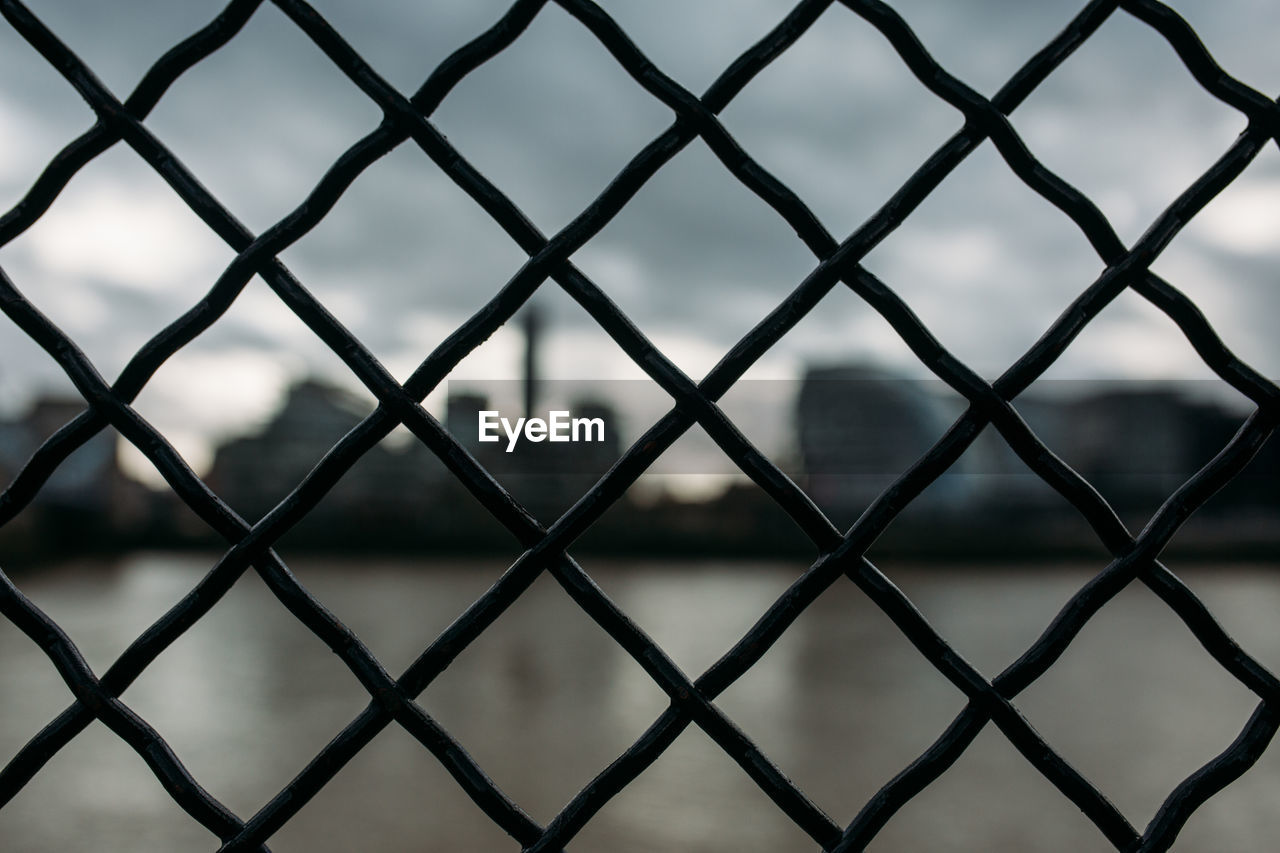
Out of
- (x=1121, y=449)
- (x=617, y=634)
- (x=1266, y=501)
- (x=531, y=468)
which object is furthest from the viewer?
(x=1266, y=501)

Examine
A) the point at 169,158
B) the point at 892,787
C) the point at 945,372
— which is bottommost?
the point at 892,787

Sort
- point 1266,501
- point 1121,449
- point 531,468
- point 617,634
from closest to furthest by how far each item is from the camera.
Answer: point 617,634 < point 531,468 < point 1121,449 < point 1266,501

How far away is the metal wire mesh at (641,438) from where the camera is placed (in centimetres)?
37

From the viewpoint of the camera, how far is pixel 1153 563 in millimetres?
389

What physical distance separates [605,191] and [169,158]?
0.69 ft

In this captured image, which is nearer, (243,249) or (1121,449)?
→ (243,249)

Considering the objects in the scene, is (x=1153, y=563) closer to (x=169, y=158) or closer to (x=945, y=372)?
(x=945, y=372)

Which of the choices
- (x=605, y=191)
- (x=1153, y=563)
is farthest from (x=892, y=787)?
(x=605, y=191)

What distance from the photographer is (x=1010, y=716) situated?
0.39m

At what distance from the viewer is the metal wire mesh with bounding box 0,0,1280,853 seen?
1.22ft

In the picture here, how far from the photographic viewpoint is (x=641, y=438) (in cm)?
36

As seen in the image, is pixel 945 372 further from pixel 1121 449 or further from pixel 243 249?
pixel 1121 449

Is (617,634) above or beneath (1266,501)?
beneath

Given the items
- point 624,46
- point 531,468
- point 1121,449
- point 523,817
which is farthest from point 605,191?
point 1121,449
